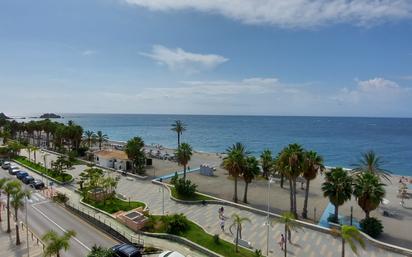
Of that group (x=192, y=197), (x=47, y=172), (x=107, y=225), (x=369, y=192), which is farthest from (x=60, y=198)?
(x=369, y=192)

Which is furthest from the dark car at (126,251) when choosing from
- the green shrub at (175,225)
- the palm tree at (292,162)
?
the palm tree at (292,162)

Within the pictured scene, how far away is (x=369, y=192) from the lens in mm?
30703

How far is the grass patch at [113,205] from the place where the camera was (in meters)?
36.9

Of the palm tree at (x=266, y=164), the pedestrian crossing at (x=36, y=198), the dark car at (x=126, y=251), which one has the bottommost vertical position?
the pedestrian crossing at (x=36, y=198)

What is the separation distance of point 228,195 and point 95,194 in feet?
60.0

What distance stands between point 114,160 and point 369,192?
153 feet

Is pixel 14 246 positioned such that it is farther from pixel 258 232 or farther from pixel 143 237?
pixel 258 232

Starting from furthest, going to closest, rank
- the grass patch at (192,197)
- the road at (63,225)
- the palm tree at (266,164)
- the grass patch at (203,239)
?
1. the palm tree at (266,164)
2. the grass patch at (192,197)
3. the road at (63,225)
4. the grass patch at (203,239)

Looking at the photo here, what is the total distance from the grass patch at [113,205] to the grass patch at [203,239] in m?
6.09

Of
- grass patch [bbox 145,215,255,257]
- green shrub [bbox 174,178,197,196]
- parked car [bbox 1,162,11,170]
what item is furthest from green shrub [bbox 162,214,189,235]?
parked car [bbox 1,162,11,170]

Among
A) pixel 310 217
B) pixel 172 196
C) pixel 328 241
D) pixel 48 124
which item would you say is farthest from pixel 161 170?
pixel 48 124

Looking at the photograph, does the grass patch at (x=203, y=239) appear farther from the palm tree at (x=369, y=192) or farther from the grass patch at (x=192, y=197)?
the palm tree at (x=369, y=192)

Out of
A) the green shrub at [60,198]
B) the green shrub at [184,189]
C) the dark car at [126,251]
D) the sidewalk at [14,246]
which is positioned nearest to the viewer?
the dark car at [126,251]

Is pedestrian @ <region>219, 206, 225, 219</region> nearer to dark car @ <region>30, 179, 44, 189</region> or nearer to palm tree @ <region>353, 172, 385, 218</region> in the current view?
palm tree @ <region>353, 172, 385, 218</region>
